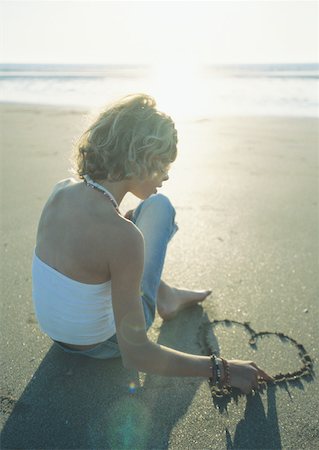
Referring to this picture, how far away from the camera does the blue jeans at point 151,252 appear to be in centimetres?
194

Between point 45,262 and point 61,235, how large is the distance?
16 centimetres

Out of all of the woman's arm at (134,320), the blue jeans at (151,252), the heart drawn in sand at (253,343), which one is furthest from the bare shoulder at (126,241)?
the heart drawn in sand at (253,343)

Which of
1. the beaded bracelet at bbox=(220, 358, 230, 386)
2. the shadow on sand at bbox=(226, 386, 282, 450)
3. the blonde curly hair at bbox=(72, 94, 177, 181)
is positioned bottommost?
the shadow on sand at bbox=(226, 386, 282, 450)

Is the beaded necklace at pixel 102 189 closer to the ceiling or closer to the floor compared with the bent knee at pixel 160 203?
closer to the ceiling

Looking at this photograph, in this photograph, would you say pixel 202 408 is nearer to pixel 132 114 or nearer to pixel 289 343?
pixel 289 343

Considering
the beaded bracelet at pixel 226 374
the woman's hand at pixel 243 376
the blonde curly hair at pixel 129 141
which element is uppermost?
the blonde curly hair at pixel 129 141

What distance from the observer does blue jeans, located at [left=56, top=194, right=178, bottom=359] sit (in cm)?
194

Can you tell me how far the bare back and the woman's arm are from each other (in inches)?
1.4

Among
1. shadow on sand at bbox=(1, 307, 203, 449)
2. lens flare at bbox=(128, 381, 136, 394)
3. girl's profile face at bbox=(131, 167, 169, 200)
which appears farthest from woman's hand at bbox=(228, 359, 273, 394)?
girl's profile face at bbox=(131, 167, 169, 200)

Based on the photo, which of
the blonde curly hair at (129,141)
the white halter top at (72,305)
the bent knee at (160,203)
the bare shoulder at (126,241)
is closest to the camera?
the bare shoulder at (126,241)

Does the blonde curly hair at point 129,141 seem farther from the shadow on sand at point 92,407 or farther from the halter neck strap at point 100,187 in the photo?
the shadow on sand at point 92,407

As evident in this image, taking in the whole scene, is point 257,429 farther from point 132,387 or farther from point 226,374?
point 132,387

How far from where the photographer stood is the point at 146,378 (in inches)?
76.8

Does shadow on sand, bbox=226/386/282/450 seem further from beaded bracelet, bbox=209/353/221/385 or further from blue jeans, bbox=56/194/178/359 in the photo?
blue jeans, bbox=56/194/178/359
